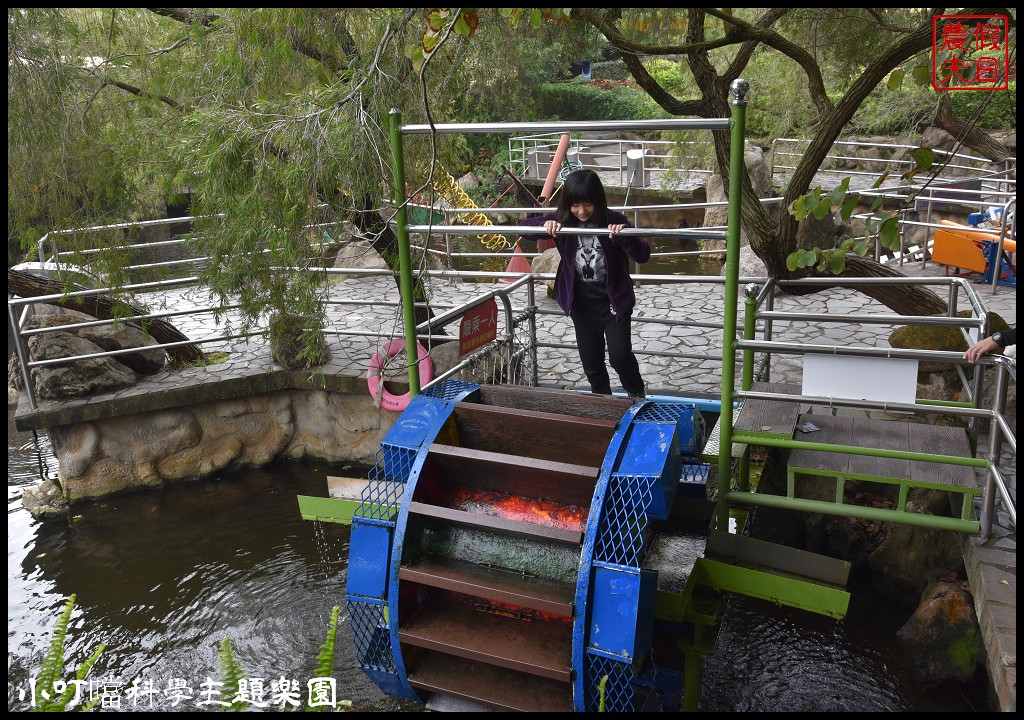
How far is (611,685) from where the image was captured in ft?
12.2

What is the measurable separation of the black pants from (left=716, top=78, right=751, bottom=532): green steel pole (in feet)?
2.58

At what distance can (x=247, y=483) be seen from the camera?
759 centimetres

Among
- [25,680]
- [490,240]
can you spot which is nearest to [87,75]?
[25,680]

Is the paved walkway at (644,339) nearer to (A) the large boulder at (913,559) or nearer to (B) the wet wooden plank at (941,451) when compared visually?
(B) the wet wooden plank at (941,451)

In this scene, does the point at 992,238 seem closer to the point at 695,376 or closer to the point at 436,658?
the point at 695,376

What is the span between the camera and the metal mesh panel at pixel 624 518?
12.2 ft

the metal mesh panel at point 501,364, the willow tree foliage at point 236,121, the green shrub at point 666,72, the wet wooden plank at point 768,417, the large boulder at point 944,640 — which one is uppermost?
the green shrub at point 666,72

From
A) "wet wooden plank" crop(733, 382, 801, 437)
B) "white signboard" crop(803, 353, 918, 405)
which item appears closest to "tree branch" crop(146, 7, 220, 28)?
"wet wooden plank" crop(733, 382, 801, 437)

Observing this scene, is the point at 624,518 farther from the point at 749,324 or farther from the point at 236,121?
the point at 236,121

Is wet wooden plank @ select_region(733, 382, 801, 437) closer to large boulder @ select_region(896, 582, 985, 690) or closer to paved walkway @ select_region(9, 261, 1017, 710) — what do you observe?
paved walkway @ select_region(9, 261, 1017, 710)

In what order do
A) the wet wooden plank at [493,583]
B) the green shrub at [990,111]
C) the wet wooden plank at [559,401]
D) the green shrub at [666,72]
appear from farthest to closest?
the green shrub at [666,72], the green shrub at [990,111], the wet wooden plank at [559,401], the wet wooden plank at [493,583]

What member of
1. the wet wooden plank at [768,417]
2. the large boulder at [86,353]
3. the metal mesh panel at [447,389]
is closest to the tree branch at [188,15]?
the large boulder at [86,353]

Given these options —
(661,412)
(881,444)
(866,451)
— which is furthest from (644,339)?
(866,451)

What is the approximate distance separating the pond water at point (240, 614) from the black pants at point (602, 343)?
1758mm
